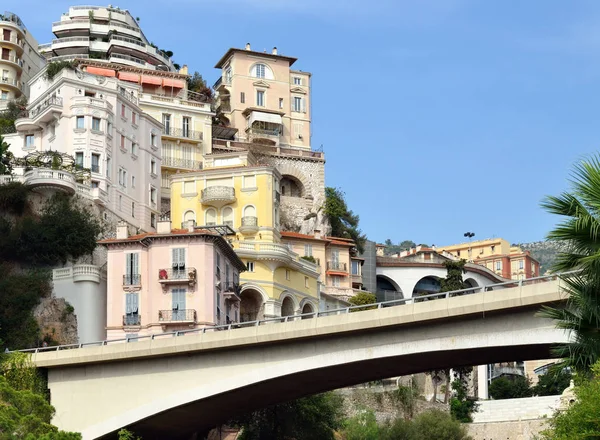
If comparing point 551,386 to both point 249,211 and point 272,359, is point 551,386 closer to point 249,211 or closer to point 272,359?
point 249,211

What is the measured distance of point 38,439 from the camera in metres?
44.3

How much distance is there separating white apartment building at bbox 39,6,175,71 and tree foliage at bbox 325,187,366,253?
19.6 m

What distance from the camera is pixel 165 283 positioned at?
6688cm

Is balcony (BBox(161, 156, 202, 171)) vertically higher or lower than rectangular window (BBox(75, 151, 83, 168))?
higher

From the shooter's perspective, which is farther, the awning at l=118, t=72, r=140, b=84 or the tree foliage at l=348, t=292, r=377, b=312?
the awning at l=118, t=72, r=140, b=84

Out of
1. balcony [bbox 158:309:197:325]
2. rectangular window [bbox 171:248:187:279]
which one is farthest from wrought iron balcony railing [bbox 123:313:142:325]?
rectangular window [bbox 171:248:187:279]

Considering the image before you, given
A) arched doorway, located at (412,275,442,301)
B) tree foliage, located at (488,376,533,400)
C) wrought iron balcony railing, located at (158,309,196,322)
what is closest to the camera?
wrought iron balcony railing, located at (158,309,196,322)

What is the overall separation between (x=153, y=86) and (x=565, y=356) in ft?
247

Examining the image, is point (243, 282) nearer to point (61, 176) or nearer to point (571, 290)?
point (61, 176)

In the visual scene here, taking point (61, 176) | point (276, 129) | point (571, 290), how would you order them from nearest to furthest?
point (571, 290)
point (61, 176)
point (276, 129)

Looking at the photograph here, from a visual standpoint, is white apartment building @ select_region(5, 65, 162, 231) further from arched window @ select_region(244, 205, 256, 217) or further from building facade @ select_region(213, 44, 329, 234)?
building facade @ select_region(213, 44, 329, 234)

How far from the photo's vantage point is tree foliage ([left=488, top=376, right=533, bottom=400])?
321ft

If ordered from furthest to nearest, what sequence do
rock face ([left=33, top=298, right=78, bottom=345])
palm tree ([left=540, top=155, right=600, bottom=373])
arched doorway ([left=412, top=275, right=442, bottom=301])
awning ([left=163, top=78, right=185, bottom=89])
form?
arched doorway ([left=412, top=275, right=442, bottom=301])
awning ([left=163, top=78, right=185, bottom=89])
rock face ([left=33, top=298, right=78, bottom=345])
palm tree ([left=540, top=155, right=600, bottom=373])

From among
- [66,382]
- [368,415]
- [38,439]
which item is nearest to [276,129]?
[368,415]
